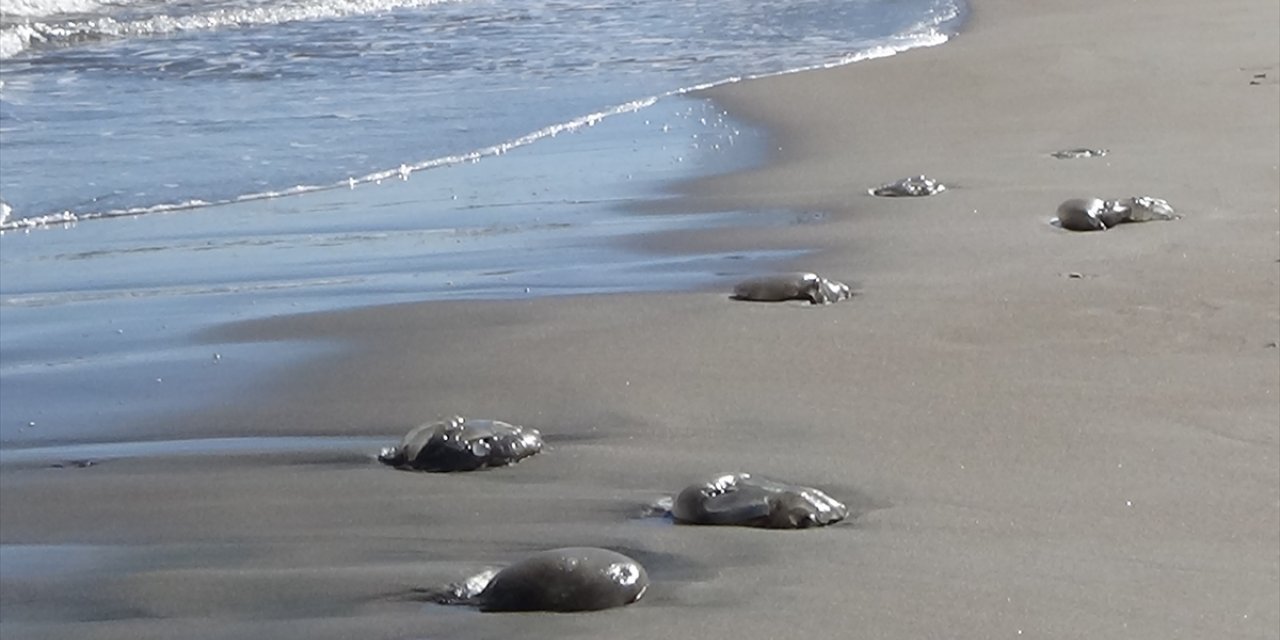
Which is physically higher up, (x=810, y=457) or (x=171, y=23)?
(x=810, y=457)

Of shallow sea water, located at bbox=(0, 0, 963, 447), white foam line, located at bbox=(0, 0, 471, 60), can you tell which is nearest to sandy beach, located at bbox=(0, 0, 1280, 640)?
shallow sea water, located at bbox=(0, 0, 963, 447)

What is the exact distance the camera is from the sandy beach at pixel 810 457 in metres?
2.28

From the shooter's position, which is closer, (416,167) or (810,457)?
(810,457)

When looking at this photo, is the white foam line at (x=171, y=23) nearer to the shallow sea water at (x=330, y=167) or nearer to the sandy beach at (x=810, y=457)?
the shallow sea water at (x=330, y=167)

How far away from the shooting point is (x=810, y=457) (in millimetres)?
2965

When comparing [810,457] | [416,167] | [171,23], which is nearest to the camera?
[810,457]

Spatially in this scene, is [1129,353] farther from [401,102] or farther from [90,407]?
[401,102]

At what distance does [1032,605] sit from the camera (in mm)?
2197

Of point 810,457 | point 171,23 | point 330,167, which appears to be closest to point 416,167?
point 330,167

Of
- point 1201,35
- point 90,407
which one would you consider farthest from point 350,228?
point 1201,35

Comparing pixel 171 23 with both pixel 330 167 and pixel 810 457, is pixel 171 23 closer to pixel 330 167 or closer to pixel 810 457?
pixel 330 167

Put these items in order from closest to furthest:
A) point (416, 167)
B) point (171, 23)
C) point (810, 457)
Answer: point (810, 457), point (416, 167), point (171, 23)

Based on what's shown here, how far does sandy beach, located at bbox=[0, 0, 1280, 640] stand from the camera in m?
2.28

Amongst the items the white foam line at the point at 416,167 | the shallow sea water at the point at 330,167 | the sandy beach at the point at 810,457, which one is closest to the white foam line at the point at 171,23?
the shallow sea water at the point at 330,167
